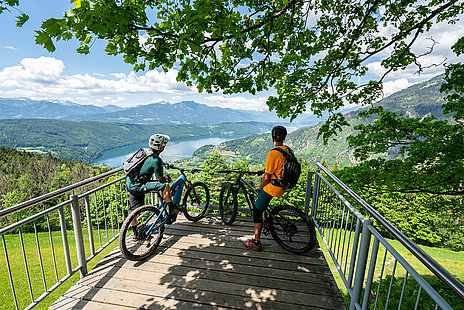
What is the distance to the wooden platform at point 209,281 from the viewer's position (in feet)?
9.31

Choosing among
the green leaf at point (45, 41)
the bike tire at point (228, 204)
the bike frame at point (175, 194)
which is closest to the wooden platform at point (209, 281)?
the bike frame at point (175, 194)

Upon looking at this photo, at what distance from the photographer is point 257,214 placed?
3881 millimetres

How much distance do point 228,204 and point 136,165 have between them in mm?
2259

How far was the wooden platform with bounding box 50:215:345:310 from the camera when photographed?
2838 millimetres

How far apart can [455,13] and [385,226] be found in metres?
6.76

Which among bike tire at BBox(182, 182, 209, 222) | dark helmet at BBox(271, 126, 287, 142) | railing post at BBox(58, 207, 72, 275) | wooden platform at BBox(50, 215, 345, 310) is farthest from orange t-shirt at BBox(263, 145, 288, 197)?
railing post at BBox(58, 207, 72, 275)

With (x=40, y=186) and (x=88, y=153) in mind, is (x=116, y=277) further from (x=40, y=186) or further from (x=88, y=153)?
(x=88, y=153)

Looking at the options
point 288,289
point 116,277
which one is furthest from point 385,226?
point 116,277

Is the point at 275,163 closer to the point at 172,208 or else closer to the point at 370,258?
the point at 370,258

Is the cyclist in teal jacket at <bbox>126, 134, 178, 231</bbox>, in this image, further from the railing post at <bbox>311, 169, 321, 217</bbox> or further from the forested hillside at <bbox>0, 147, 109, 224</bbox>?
the forested hillside at <bbox>0, 147, 109, 224</bbox>

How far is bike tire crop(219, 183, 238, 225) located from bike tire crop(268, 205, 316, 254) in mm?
1034

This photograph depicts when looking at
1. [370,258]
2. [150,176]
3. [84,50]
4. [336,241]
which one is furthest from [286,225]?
[84,50]

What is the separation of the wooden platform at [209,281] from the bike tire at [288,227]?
143 millimetres

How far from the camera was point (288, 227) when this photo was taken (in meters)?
3.94
